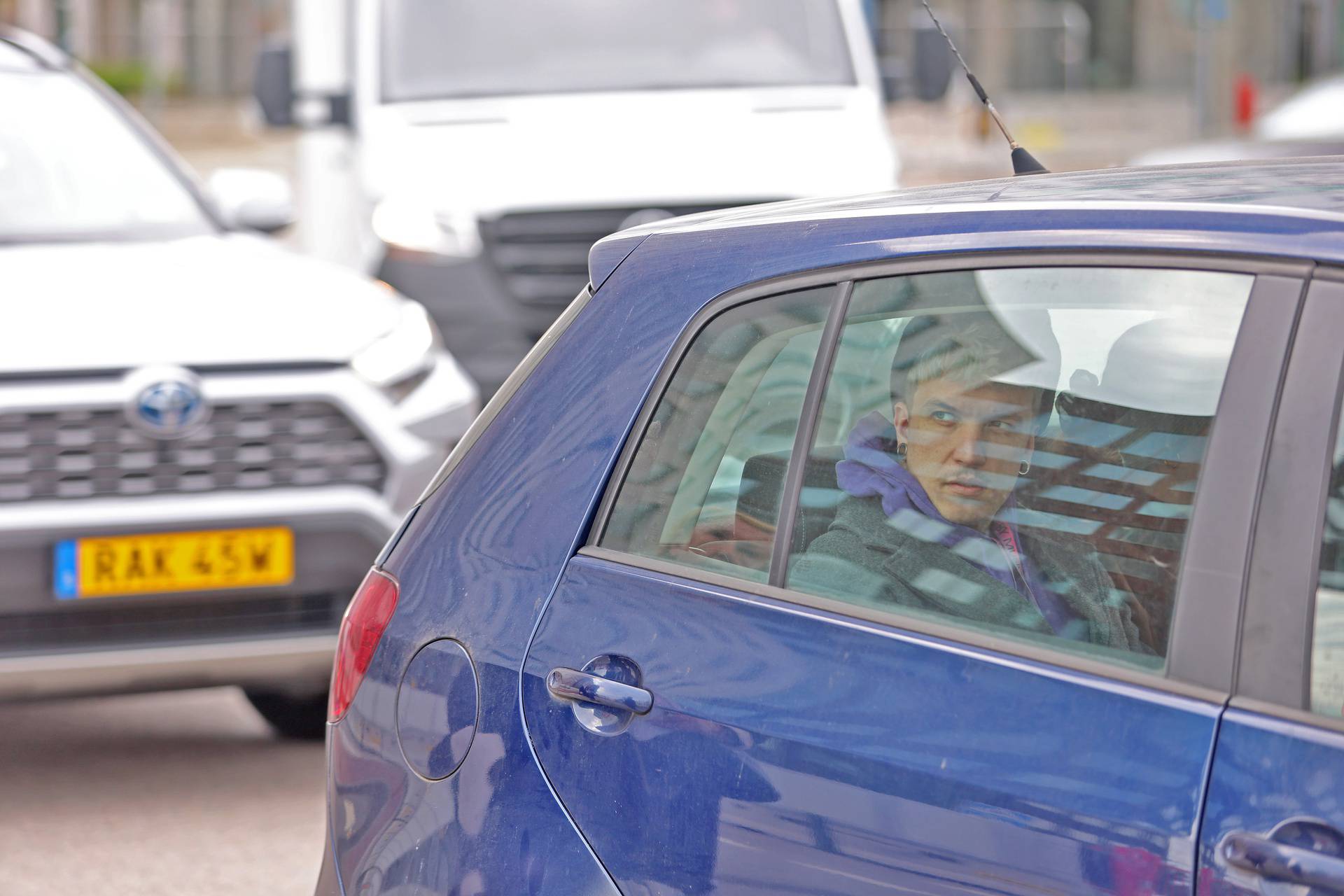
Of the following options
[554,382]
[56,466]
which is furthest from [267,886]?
[554,382]

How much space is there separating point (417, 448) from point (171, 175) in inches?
70.3

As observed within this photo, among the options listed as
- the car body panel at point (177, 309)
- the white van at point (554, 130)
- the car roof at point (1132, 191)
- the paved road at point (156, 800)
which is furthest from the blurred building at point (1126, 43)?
the car roof at point (1132, 191)

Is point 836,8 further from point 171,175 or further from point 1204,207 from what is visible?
point 1204,207

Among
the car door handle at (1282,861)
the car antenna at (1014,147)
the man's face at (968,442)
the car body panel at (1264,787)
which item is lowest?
the car door handle at (1282,861)

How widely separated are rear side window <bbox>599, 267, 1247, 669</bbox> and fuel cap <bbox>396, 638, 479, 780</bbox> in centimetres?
25

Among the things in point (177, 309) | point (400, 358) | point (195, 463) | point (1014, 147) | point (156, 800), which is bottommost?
point (156, 800)

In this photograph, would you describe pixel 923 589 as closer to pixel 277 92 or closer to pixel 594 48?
pixel 594 48

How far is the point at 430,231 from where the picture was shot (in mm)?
7031

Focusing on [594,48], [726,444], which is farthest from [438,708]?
[594,48]

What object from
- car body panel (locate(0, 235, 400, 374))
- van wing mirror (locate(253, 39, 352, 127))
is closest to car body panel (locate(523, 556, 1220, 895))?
car body panel (locate(0, 235, 400, 374))

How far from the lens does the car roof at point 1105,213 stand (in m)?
1.92

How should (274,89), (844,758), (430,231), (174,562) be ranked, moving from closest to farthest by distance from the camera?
(844,758), (174,562), (430,231), (274,89)

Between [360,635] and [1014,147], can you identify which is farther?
[1014,147]

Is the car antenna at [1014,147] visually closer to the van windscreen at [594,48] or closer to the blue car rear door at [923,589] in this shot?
the blue car rear door at [923,589]
